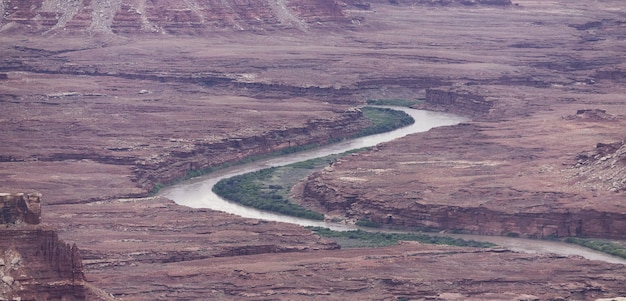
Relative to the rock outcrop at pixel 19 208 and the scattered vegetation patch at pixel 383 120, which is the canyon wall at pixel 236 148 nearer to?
the scattered vegetation patch at pixel 383 120

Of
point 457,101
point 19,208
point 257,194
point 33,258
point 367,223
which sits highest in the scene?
point 19,208

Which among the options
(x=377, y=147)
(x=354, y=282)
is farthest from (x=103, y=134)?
(x=354, y=282)

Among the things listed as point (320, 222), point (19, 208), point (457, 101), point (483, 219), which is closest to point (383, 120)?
point (457, 101)

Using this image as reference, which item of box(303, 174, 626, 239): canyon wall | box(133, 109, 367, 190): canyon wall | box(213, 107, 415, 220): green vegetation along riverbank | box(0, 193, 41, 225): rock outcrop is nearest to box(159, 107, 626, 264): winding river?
box(213, 107, 415, 220): green vegetation along riverbank

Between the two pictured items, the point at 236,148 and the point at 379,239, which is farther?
the point at 236,148

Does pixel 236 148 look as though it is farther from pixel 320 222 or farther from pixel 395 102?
pixel 395 102

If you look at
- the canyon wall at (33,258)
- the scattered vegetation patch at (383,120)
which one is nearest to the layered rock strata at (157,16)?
the scattered vegetation patch at (383,120)

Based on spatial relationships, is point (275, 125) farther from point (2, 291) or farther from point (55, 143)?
point (2, 291)
